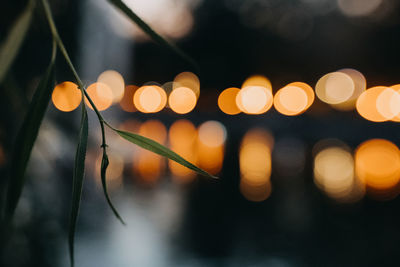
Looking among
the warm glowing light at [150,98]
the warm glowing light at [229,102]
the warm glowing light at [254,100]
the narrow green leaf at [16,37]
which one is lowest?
the narrow green leaf at [16,37]

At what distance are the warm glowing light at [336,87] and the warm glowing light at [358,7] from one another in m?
2.47

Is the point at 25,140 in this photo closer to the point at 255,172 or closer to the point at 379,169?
the point at 255,172

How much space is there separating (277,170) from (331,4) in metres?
2.14

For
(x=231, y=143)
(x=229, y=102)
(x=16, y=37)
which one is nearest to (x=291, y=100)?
(x=229, y=102)

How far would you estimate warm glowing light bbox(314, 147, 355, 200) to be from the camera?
10.3 ft

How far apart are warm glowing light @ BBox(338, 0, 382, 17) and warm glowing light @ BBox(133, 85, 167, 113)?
111 inches

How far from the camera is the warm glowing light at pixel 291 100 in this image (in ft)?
25.6

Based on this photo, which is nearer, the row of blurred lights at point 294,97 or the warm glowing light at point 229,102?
the row of blurred lights at point 294,97

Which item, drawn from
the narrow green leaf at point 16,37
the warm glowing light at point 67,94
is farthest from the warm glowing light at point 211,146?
the narrow green leaf at point 16,37

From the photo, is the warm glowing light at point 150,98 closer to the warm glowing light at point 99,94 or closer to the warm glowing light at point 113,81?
the warm glowing light at point 113,81

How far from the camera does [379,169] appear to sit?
414cm

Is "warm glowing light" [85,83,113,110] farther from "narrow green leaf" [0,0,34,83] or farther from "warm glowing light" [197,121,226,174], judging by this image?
"warm glowing light" [197,121,226,174]

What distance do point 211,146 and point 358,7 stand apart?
3.17 metres

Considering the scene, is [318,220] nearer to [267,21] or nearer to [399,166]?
[399,166]
